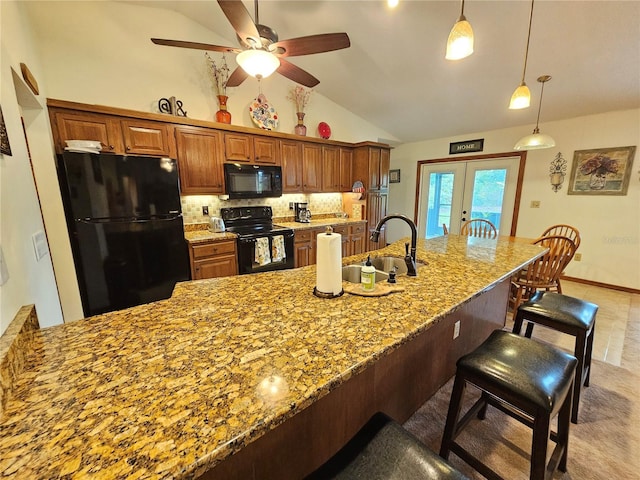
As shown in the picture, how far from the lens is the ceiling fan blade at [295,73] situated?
6.91 ft

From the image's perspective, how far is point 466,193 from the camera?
5016 mm

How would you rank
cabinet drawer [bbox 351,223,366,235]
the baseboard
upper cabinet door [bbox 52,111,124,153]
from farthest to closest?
cabinet drawer [bbox 351,223,366,235], the baseboard, upper cabinet door [bbox 52,111,124,153]

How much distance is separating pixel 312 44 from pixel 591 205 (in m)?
4.56

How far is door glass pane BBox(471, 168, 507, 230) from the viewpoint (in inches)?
182

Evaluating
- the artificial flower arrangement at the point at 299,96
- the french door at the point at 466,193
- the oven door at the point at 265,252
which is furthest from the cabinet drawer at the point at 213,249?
the french door at the point at 466,193

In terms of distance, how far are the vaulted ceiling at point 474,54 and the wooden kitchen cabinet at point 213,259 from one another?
8.30ft

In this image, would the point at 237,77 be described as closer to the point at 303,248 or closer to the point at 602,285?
the point at 303,248

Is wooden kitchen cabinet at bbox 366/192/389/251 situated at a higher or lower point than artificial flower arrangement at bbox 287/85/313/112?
lower

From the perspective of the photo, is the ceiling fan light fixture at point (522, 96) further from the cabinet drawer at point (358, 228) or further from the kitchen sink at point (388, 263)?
the cabinet drawer at point (358, 228)

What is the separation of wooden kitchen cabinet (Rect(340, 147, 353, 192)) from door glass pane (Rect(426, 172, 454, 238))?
79.1 inches

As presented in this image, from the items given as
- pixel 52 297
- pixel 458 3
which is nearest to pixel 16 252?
pixel 52 297

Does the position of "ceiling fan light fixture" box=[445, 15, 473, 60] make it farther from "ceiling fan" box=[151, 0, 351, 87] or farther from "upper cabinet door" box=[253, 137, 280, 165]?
"upper cabinet door" box=[253, 137, 280, 165]

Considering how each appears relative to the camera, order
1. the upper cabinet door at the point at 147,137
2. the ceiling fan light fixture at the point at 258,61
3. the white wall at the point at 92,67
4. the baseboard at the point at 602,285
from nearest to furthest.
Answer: the ceiling fan light fixture at the point at 258,61 < the white wall at the point at 92,67 < the upper cabinet door at the point at 147,137 < the baseboard at the point at 602,285

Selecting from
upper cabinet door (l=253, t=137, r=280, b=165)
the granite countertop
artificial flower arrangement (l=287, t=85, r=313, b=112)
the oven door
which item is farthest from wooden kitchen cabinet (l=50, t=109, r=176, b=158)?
the granite countertop
